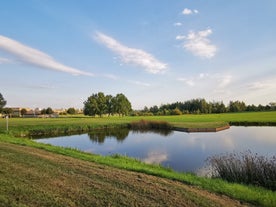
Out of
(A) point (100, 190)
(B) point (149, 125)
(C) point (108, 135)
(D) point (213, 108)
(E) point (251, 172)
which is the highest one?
(D) point (213, 108)

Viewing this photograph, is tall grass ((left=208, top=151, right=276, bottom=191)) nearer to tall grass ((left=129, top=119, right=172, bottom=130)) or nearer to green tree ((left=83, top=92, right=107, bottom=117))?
tall grass ((left=129, top=119, right=172, bottom=130))

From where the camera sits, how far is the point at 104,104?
291 ft

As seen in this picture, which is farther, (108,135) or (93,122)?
(93,122)

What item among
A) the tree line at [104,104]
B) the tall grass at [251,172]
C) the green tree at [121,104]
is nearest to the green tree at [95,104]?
→ the tree line at [104,104]

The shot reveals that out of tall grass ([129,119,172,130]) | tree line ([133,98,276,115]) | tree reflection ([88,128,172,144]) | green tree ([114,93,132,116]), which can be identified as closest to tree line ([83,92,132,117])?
green tree ([114,93,132,116])

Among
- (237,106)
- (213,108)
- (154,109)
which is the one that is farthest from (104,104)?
(237,106)

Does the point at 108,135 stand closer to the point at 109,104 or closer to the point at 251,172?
the point at 251,172

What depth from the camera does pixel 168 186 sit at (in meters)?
Result: 6.87

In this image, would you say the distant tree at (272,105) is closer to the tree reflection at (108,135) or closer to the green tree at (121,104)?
the green tree at (121,104)

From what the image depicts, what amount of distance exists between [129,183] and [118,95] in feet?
295

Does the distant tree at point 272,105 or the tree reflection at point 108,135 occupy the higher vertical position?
the distant tree at point 272,105

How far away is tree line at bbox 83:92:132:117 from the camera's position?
86.2 meters

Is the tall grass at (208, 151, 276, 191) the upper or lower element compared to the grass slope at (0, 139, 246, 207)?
lower

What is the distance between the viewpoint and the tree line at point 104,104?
3394 inches
